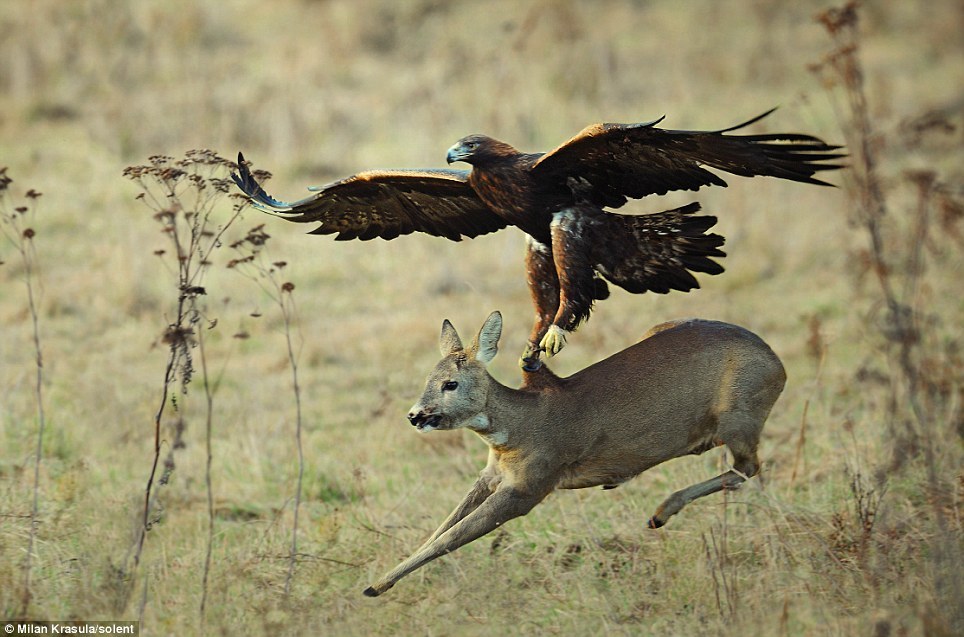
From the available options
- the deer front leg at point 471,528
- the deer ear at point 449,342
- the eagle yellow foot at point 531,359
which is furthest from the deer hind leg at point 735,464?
the deer ear at point 449,342

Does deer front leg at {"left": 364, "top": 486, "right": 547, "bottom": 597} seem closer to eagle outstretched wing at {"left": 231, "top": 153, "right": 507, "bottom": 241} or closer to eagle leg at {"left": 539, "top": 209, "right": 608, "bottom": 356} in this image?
eagle leg at {"left": 539, "top": 209, "right": 608, "bottom": 356}

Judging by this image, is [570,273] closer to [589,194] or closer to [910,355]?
[589,194]

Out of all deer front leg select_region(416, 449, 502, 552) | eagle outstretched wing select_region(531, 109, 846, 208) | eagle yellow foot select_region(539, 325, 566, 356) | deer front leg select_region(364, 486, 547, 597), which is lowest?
deer front leg select_region(364, 486, 547, 597)

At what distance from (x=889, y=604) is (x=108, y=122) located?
40.8 ft

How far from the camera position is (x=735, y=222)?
547 inches

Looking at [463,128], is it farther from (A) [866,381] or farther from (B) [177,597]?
(B) [177,597]

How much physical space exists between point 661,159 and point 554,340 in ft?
2.99

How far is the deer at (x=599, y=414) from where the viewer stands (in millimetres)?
5402

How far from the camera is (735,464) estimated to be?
19.3 feet

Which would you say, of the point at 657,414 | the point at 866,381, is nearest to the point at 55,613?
the point at 657,414

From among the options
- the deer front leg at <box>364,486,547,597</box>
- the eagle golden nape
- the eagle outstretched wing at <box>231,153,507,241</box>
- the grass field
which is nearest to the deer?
the deer front leg at <box>364,486,547,597</box>

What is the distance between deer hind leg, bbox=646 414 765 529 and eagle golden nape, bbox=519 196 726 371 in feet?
2.34

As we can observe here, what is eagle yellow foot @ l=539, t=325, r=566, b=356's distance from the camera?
525 centimetres

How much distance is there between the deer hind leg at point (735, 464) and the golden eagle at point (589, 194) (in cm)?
73
